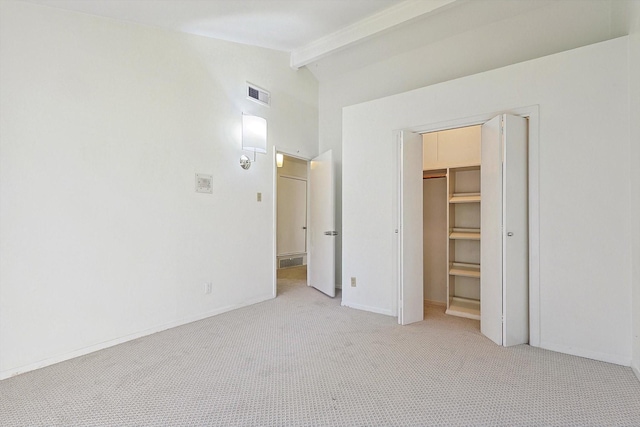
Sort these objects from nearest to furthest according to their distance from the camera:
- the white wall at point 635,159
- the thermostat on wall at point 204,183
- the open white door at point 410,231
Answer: the white wall at point 635,159 < the open white door at point 410,231 < the thermostat on wall at point 204,183

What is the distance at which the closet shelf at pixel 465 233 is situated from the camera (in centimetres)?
376

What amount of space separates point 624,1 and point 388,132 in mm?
2259

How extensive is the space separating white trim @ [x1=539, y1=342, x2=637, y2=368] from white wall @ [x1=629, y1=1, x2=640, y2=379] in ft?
0.27

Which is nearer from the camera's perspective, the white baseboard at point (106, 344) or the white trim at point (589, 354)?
the white baseboard at point (106, 344)

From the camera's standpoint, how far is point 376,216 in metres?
3.88

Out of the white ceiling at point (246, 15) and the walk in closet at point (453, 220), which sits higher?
the white ceiling at point (246, 15)

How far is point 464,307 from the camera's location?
387cm

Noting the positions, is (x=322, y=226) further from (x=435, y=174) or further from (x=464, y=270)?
(x=464, y=270)

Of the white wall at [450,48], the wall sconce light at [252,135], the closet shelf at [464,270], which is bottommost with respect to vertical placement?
the closet shelf at [464,270]

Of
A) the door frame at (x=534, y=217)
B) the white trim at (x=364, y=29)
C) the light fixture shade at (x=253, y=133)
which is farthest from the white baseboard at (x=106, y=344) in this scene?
the white trim at (x=364, y=29)

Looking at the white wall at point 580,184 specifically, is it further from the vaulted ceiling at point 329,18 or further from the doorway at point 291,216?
the doorway at point 291,216

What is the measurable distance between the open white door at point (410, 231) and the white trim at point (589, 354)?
117 centimetres

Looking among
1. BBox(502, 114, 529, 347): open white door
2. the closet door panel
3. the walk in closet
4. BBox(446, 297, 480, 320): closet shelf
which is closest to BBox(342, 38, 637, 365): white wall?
BBox(502, 114, 529, 347): open white door

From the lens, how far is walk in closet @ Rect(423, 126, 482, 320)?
387 cm
